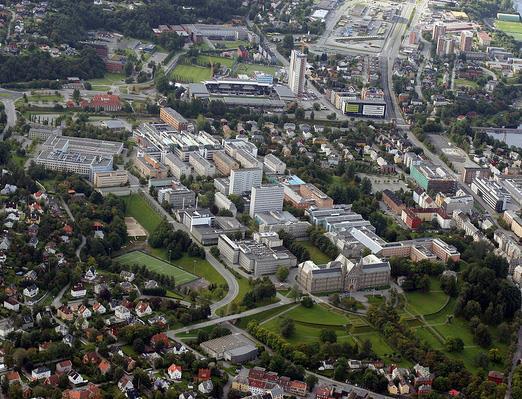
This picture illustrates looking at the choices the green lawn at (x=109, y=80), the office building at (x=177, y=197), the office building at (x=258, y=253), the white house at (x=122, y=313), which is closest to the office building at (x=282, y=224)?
the office building at (x=258, y=253)

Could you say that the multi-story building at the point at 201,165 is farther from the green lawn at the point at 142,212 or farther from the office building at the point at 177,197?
the green lawn at the point at 142,212

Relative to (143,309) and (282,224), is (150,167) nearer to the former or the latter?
(282,224)

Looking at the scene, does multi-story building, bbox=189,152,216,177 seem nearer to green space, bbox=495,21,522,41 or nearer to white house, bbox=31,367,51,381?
white house, bbox=31,367,51,381

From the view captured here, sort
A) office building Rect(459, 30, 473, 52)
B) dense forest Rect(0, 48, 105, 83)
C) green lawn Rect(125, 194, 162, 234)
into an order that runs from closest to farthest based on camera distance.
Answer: green lawn Rect(125, 194, 162, 234), dense forest Rect(0, 48, 105, 83), office building Rect(459, 30, 473, 52)

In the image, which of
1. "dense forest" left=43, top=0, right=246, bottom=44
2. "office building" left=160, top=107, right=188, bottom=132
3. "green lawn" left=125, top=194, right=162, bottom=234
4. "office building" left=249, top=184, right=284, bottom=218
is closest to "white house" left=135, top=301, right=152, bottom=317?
"green lawn" left=125, top=194, right=162, bottom=234

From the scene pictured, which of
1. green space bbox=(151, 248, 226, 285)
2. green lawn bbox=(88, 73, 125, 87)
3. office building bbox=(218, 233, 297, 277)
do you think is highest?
office building bbox=(218, 233, 297, 277)
